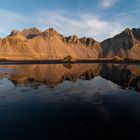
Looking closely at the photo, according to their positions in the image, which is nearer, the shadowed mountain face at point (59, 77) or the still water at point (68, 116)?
the still water at point (68, 116)

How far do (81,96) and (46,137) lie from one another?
42.8ft

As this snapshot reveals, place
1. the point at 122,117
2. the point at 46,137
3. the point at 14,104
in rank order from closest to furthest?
the point at 46,137 < the point at 122,117 < the point at 14,104

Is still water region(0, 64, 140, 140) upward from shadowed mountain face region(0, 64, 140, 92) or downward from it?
upward

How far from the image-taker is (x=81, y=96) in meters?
26.7

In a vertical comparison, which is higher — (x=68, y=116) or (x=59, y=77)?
(x=68, y=116)

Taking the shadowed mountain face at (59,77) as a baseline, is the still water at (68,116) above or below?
above

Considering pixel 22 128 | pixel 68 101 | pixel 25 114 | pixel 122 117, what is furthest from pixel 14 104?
pixel 122 117

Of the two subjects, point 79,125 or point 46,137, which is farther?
point 79,125

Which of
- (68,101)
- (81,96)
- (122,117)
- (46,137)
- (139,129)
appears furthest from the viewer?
(81,96)

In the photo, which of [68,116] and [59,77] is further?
[59,77]

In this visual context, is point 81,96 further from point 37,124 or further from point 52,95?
point 37,124

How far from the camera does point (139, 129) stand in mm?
15406

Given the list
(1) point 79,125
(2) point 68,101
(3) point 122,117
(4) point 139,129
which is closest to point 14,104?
(2) point 68,101

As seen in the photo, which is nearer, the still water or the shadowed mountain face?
the still water
